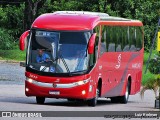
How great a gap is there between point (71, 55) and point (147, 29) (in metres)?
34.5

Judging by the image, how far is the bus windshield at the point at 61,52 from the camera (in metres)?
28.3

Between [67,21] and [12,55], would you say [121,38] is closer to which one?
[67,21]

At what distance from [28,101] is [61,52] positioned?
287 centimetres

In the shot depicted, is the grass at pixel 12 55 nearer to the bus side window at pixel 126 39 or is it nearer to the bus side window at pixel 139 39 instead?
the bus side window at pixel 139 39

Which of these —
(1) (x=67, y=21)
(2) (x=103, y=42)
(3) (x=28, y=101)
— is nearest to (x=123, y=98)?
(2) (x=103, y=42)

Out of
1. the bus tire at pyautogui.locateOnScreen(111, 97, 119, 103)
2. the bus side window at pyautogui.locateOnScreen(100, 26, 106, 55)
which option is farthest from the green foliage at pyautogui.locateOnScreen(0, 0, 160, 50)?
the bus side window at pyautogui.locateOnScreen(100, 26, 106, 55)

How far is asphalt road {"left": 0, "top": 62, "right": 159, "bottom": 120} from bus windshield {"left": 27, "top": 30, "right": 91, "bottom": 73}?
→ 123 centimetres

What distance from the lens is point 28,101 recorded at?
30.4m

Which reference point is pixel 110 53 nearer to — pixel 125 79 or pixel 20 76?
pixel 125 79

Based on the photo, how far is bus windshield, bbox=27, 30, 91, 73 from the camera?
1114 inches

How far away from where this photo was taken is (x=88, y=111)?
85.3 feet

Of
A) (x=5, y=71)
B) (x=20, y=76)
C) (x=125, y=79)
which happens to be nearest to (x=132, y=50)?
(x=125, y=79)

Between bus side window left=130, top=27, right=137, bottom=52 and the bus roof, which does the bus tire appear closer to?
bus side window left=130, top=27, right=137, bottom=52

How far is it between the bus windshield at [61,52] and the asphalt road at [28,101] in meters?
1.23
